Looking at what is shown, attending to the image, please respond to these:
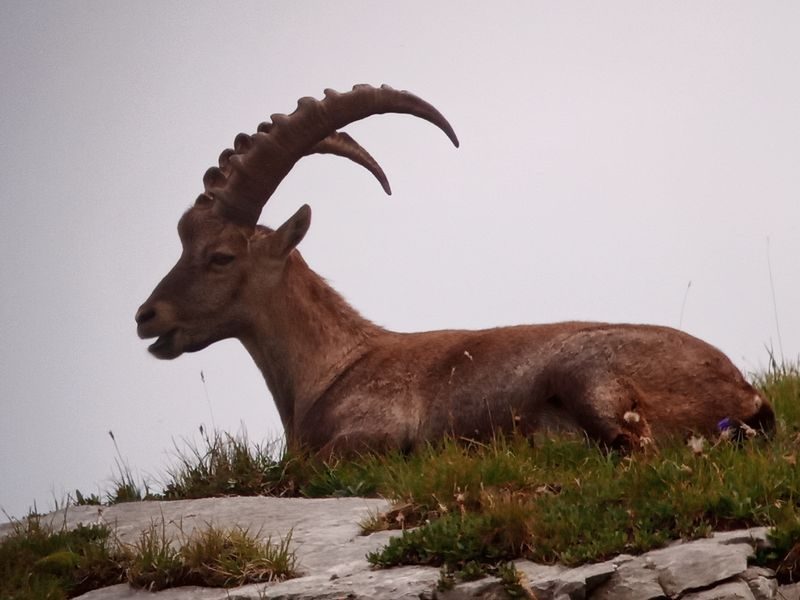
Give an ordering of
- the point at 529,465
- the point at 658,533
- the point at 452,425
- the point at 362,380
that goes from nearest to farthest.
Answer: the point at 658,533 → the point at 529,465 → the point at 452,425 → the point at 362,380

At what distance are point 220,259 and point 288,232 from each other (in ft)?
2.18

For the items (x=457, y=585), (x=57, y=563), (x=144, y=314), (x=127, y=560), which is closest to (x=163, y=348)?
(x=144, y=314)

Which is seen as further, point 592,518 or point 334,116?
point 334,116

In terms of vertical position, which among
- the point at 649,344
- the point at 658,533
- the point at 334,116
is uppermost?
the point at 334,116

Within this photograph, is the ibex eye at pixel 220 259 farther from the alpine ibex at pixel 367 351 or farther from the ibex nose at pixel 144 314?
the ibex nose at pixel 144 314

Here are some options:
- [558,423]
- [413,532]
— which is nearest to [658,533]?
[413,532]

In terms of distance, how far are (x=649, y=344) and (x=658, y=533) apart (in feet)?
9.57

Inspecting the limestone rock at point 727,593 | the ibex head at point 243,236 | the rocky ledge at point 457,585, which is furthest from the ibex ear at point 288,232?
the limestone rock at point 727,593

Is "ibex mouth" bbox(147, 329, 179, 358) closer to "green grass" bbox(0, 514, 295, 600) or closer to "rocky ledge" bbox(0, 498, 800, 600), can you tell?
"green grass" bbox(0, 514, 295, 600)

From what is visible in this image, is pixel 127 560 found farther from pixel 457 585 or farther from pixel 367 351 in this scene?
pixel 367 351

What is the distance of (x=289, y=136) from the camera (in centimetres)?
1184

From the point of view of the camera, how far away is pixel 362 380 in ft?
36.5

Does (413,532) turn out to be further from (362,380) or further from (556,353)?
(362,380)

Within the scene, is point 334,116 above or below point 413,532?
above
